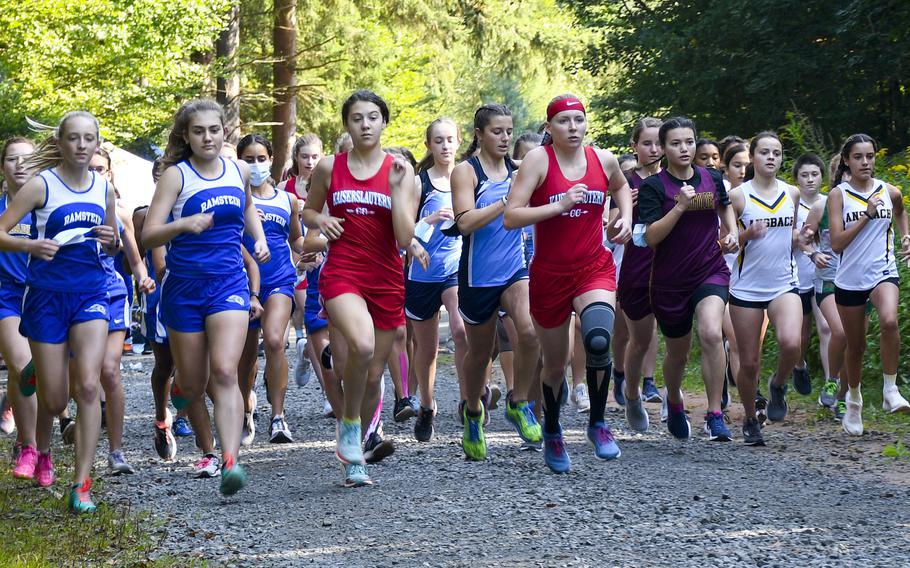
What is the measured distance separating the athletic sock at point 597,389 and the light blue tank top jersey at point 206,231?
2.15 m

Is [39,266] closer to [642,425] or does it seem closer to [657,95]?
[642,425]

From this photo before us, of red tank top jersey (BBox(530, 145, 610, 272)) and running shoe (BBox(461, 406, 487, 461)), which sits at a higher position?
red tank top jersey (BBox(530, 145, 610, 272))

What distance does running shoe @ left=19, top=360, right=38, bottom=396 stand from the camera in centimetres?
861

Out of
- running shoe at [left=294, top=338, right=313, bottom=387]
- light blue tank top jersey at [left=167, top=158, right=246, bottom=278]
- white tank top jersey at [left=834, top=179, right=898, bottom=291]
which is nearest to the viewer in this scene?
light blue tank top jersey at [left=167, top=158, right=246, bottom=278]

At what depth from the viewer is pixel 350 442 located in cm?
773

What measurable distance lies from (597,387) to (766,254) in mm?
2340

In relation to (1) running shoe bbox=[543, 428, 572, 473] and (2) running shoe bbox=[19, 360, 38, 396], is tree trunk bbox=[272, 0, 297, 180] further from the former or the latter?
(1) running shoe bbox=[543, 428, 572, 473]

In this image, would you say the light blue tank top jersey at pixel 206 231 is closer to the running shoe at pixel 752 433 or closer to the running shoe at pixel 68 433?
the running shoe at pixel 68 433

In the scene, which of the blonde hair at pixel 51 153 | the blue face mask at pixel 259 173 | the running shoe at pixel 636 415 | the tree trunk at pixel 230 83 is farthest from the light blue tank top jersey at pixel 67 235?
the tree trunk at pixel 230 83

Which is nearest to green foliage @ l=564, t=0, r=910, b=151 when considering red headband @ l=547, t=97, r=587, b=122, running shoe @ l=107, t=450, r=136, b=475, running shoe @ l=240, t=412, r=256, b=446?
red headband @ l=547, t=97, r=587, b=122

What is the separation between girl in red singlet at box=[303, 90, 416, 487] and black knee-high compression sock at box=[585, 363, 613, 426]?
1200 mm

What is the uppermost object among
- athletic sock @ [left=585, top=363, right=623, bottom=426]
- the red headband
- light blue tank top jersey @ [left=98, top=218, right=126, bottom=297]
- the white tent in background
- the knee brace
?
the white tent in background

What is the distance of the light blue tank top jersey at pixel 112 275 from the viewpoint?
7918 mm

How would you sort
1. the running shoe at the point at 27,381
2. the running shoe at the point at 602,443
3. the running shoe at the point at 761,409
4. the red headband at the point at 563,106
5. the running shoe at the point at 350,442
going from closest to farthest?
1. the running shoe at the point at 350,442
2. the red headband at the point at 563,106
3. the running shoe at the point at 602,443
4. the running shoe at the point at 27,381
5. the running shoe at the point at 761,409
